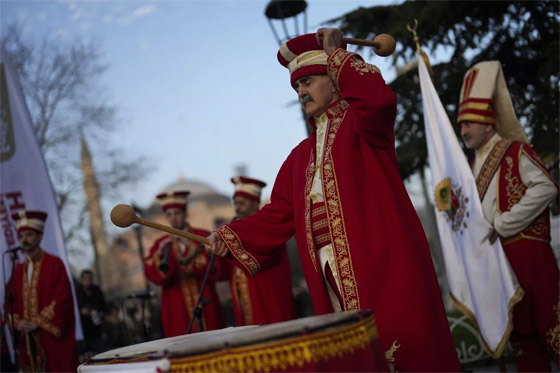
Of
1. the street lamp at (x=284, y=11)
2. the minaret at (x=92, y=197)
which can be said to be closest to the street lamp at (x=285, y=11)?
the street lamp at (x=284, y=11)

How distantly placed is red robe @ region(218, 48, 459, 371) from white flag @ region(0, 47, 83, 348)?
4.21m

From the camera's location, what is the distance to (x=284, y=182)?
395 centimetres

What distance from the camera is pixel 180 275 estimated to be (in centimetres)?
707

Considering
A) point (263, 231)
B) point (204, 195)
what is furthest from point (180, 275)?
point (204, 195)

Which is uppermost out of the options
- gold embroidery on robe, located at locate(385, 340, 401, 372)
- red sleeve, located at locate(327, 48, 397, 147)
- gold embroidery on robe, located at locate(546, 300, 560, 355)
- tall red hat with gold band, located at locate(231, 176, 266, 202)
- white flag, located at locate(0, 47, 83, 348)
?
white flag, located at locate(0, 47, 83, 348)

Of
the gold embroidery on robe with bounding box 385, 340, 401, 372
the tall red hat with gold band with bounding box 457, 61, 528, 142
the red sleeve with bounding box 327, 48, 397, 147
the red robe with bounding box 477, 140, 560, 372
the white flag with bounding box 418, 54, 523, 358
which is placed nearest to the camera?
the gold embroidery on robe with bounding box 385, 340, 401, 372

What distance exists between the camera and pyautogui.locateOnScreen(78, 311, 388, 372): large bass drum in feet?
7.29

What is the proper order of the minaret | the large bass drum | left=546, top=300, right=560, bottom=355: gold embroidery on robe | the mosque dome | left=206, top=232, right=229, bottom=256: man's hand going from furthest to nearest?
the mosque dome → the minaret → left=546, top=300, right=560, bottom=355: gold embroidery on robe → left=206, top=232, right=229, bottom=256: man's hand → the large bass drum

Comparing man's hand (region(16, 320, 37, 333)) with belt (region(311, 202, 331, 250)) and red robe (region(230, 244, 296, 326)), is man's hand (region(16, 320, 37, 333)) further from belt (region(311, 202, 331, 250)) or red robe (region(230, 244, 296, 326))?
belt (region(311, 202, 331, 250))

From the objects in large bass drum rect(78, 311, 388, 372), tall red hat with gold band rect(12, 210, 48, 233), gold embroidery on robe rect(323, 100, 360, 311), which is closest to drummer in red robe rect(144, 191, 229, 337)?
tall red hat with gold band rect(12, 210, 48, 233)

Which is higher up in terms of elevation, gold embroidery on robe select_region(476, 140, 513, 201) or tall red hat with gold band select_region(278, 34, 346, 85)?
tall red hat with gold band select_region(278, 34, 346, 85)

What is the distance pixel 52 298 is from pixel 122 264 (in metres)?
38.4

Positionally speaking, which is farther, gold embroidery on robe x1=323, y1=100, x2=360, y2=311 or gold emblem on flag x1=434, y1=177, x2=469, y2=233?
gold emblem on flag x1=434, y1=177, x2=469, y2=233

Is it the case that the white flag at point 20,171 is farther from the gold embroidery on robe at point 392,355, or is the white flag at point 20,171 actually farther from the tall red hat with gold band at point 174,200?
the gold embroidery on robe at point 392,355
